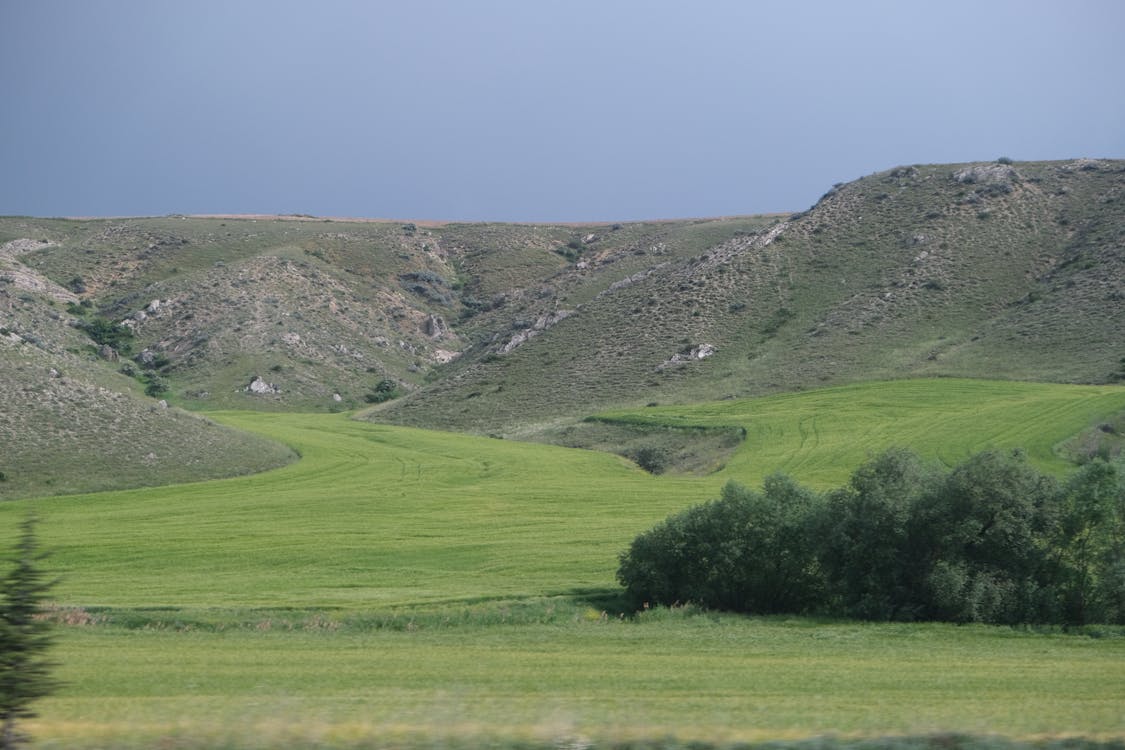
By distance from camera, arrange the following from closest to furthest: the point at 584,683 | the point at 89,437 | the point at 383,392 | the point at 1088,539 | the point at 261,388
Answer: the point at 584,683 < the point at 1088,539 < the point at 89,437 < the point at 261,388 < the point at 383,392

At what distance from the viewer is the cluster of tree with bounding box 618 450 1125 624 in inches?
1029

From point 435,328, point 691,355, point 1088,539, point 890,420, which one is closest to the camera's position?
point 1088,539

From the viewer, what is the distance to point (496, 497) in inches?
1842

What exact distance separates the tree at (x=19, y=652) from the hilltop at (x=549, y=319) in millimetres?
41602

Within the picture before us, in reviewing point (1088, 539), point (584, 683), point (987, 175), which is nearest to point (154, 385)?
point (1088, 539)

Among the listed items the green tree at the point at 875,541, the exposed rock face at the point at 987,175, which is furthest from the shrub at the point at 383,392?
the green tree at the point at 875,541

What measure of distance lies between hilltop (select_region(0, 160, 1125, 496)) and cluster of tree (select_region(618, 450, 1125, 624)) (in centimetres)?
3276

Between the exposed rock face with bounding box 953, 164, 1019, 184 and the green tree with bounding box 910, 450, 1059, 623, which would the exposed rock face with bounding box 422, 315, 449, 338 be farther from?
the green tree with bounding box 910, 450, 1059, 623

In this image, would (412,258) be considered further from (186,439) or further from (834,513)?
(834,513)

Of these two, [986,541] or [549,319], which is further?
[549,319]

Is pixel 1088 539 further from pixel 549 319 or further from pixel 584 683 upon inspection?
pixel 549 319

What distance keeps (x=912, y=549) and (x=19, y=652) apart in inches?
932

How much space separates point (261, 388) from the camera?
8794 cm

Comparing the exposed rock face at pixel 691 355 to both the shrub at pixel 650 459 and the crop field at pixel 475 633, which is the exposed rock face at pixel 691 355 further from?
the crop field at pixel 475 633
